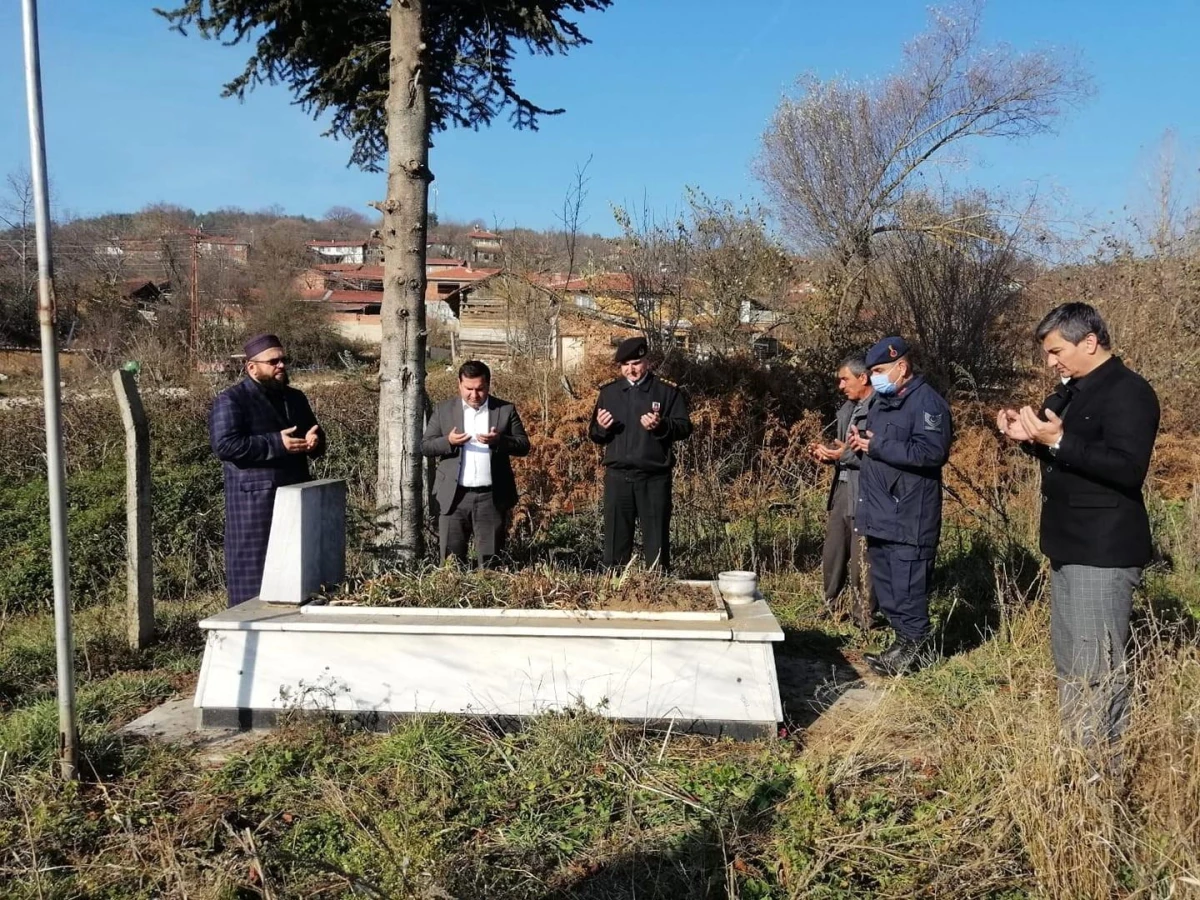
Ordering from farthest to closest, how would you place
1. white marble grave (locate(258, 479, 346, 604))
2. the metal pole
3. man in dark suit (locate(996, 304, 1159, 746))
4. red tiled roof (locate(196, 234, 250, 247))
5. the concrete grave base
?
red tiled roof (locate(196, 234, 250, 247))
white marble grave (locate(258, 479, 346, 604))
the concrete grave base
man in dark suit (locate(996, 304, 1159, 746))
the metal pole

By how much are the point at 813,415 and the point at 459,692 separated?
7.98m

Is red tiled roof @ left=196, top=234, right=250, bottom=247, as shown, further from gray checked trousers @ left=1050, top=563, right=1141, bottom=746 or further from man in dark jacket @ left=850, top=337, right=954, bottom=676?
gray checked trousers @ left=1050, top=563, right=1141, bottom=746

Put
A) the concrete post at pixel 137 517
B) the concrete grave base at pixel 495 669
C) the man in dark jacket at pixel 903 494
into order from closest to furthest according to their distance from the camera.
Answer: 1. the concrete grave base at pixel 495 669
2. the man in dark jacket at pixel 903 494
3. the concrete post at pixel 137 517

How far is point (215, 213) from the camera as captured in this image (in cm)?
4544

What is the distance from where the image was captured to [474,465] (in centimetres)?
502

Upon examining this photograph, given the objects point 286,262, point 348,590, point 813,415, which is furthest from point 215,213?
point 348,590

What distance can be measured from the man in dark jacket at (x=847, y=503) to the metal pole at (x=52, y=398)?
3.85 meters

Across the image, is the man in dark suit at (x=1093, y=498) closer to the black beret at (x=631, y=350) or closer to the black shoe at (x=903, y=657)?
the black shoe at (x=903, y=657)

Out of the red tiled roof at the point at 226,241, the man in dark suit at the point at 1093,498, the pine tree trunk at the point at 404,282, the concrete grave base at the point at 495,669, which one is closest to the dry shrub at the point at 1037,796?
the man in dark suit at the point at 1093,498

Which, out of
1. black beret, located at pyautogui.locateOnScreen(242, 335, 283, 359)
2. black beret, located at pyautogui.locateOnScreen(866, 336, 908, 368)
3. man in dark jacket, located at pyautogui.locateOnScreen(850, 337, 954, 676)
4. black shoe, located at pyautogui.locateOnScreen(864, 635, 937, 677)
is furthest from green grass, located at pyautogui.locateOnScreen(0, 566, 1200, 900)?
black beret, located at pyautogui.locateOnScreen(242, 335, 283, 359)

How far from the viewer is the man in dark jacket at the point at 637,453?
5.29 metres

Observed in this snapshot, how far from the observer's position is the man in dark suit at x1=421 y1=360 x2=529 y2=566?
16.5ft

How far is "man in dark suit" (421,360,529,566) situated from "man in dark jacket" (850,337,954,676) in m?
2.02

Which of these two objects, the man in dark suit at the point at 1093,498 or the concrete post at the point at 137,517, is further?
the concrete post at the point at 137,517
